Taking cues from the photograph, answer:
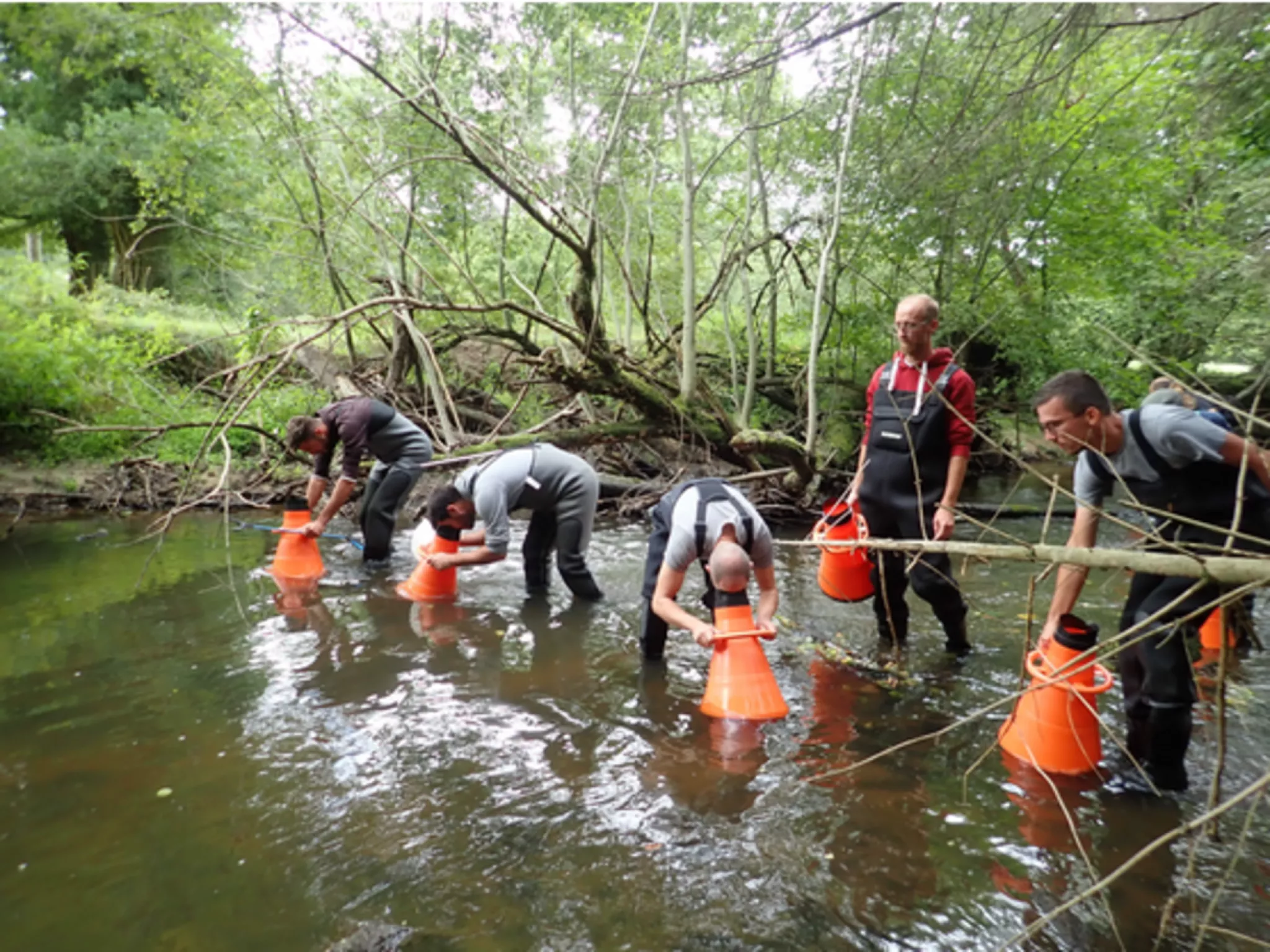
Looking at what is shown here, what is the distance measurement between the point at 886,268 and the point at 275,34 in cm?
756

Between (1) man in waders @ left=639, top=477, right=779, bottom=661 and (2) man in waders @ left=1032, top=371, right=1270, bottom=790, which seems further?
(1) man in waders @ left=639, top=477, right=779, bottom=661

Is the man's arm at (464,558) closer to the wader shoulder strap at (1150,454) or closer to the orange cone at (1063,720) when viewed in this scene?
the orange cone at (1063,720)

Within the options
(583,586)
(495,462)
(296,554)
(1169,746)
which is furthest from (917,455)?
(296,554)

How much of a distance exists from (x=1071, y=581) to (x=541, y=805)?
7.00ft

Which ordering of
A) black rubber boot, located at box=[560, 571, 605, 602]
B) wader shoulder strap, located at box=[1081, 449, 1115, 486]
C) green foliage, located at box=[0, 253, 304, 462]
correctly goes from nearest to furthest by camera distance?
wader shoulder strap, located at box=[1081, 449, 1115, 486] → black rubber boot, located at box=[560, 571, 605, 602] → green foliage, located at box=[0, 253, 304, 462]

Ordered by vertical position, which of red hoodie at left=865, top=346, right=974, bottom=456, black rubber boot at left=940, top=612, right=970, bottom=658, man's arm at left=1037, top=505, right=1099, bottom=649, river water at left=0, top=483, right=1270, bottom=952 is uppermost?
red hoodie at left=865, top=346, right=974, bottom=456

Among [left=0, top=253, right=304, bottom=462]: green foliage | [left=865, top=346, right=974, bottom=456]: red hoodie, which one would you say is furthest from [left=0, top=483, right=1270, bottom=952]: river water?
[left=0, top=253, right=304, bottom=462]: green foliage

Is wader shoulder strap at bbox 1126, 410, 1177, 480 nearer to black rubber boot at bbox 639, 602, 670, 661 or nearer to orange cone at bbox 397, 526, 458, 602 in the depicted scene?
black rubber boot at bbox 639, 602, 670, 661

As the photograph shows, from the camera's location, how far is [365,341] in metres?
12.7

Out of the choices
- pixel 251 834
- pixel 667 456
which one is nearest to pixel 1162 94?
pixel 667 456

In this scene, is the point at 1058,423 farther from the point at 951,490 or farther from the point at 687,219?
the point at 687,219

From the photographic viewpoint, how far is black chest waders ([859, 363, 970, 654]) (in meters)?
3.53

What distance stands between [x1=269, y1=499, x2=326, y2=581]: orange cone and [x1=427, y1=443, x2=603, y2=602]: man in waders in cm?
134

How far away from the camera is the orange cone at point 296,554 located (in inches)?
210
